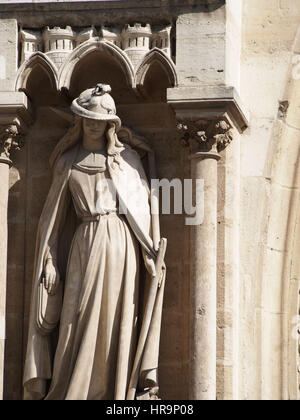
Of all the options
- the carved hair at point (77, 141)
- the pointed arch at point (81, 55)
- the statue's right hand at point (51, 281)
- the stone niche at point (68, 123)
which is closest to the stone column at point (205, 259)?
the stone niche at point (68, 123)

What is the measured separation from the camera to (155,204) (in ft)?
48.2

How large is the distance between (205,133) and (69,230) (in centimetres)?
103

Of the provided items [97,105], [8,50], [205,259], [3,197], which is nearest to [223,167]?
[205,259]

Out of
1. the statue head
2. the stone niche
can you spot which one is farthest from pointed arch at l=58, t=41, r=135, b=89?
the statue head

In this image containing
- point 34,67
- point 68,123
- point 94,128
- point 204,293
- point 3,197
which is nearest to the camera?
point 204,293

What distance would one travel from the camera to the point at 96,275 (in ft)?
47.5

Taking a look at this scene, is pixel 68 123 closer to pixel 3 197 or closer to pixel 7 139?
pixel 7 139

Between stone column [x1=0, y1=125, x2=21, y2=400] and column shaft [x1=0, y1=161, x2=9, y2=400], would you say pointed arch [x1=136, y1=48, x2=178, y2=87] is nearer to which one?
stone column [x1=0, y1=125, x2=21, y2=400]

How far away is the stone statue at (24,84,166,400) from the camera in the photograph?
1444 centimetres

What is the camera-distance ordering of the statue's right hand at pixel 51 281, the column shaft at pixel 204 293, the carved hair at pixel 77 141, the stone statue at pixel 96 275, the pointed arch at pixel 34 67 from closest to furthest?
the column shaft at pixel 204 293 → the stone statue at pixel 96 275 → the statue's right hand at pixel 51 281 → the carved hair at pixel 77 141 → the pointed arch at pixel 34 67

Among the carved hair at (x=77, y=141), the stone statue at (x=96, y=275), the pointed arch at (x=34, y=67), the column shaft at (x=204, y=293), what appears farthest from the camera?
the pointed arch at (x=34, y=67)

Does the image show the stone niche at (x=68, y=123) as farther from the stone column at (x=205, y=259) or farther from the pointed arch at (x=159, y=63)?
the stone column at (x=205, y=259)

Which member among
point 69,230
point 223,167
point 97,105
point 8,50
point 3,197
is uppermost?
point 8,50

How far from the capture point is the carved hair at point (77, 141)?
14695 mm
